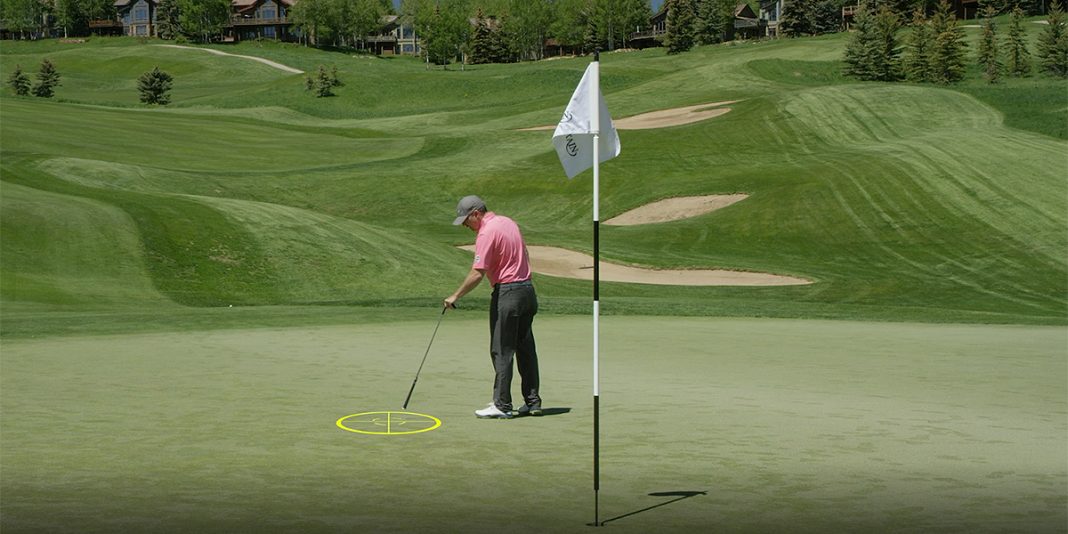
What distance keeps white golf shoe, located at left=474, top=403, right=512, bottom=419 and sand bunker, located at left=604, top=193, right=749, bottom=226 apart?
3419 centimetres

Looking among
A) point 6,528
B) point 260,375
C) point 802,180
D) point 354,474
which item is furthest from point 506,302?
point 802,180

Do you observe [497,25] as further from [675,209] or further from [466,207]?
[466,207]

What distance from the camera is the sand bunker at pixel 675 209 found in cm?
4625

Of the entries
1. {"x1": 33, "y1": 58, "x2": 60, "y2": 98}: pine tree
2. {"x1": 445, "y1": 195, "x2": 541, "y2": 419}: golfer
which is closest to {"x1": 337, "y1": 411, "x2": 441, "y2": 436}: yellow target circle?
{"x1": 445, "y1": 195, "x2": 541, "y2": 419}: golfer

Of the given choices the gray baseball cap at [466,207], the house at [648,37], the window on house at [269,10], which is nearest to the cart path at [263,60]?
the window on house at [269,10]

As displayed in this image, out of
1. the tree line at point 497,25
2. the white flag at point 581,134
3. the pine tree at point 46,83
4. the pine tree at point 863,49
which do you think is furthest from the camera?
the tree line at point 497,25

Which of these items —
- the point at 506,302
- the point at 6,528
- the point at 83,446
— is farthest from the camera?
the point at 506,302

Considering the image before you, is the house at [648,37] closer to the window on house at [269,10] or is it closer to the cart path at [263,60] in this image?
the cart path at [263,60]

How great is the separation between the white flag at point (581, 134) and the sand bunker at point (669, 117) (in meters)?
54.4

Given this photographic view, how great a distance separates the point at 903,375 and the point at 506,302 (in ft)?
20.7

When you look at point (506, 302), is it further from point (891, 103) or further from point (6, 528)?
point (891, 103)

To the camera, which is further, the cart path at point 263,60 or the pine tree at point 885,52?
the cart path at point 263,60

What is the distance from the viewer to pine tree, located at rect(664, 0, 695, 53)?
125500mm

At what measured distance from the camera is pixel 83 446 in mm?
10328
